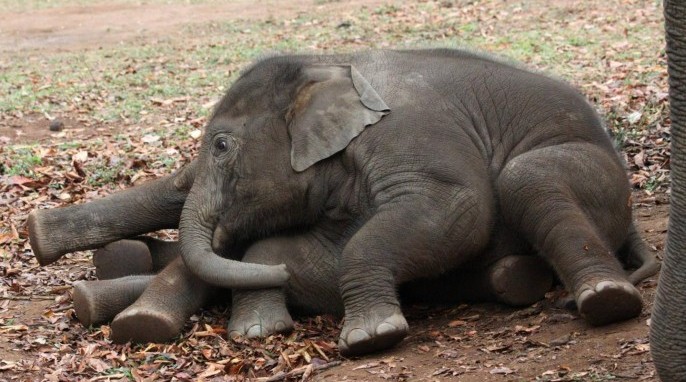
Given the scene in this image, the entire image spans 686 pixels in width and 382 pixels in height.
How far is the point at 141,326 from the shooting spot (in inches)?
229

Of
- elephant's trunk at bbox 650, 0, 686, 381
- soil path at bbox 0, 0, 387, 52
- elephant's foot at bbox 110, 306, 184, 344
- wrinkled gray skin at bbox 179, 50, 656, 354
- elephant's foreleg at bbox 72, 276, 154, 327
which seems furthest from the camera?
soil path at bbox 0, 0, 387, 52

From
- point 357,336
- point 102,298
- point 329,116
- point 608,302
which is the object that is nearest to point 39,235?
point 102,298

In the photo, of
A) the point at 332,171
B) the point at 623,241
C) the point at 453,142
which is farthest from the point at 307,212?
the point at 623,241

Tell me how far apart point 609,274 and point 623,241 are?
34.8 inches

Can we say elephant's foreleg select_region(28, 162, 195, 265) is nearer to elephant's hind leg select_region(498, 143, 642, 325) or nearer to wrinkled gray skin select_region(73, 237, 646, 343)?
wrinkled gray skin select_region(73, 237, 646, 343)

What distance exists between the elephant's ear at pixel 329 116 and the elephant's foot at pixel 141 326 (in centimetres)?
103

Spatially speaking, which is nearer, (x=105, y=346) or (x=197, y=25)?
(x=105, y=346)

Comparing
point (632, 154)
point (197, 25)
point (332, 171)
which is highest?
point (332, 171)

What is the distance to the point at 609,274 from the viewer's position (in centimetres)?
518

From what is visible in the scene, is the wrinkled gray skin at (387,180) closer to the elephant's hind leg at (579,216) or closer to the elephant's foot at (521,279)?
A: the elephant's hind leg at (579,216)

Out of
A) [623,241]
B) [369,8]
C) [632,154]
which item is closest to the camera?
[623,241]

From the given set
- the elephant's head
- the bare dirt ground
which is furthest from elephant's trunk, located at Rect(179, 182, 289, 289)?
the bare dirt ground

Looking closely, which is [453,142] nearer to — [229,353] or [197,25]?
[229,353]

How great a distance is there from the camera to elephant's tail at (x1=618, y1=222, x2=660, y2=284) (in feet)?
18.7
